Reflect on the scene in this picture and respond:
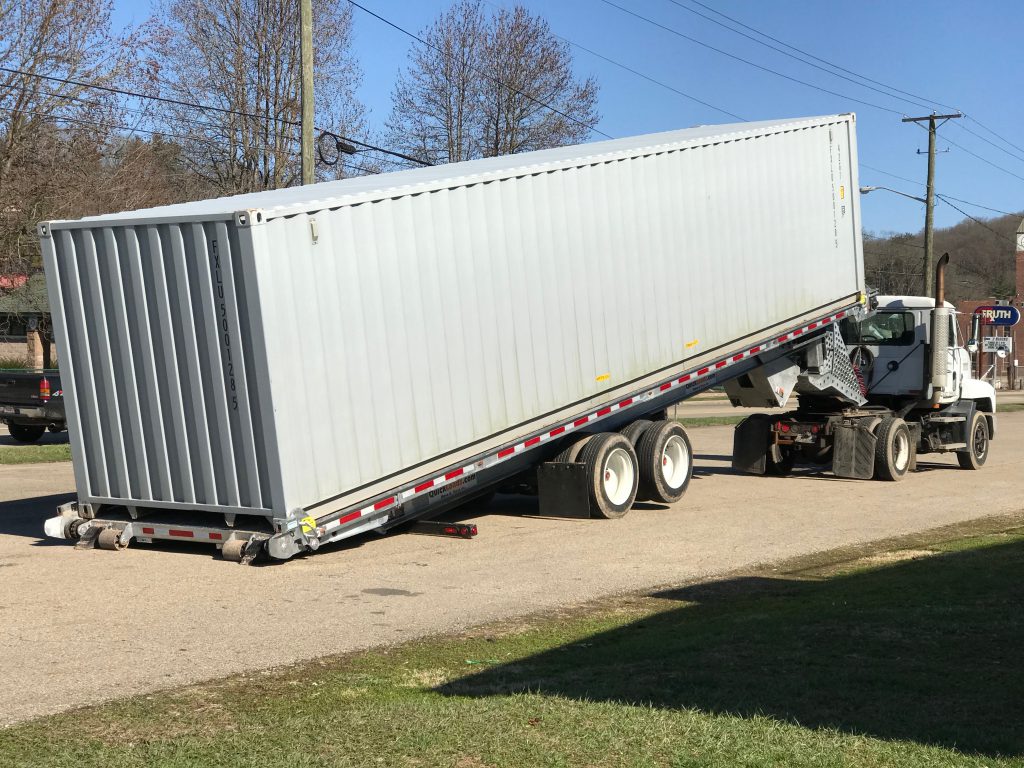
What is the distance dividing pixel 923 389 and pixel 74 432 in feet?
42.8

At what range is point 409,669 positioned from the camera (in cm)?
737

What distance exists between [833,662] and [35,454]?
16906mm

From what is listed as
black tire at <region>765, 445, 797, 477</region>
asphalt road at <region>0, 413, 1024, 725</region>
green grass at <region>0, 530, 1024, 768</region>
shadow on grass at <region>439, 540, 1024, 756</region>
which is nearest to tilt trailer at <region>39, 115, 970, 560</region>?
asphalt road at <region>0, 413, 1024, 725</region>

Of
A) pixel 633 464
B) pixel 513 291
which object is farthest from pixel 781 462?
pixel 513 291

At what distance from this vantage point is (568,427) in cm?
1335

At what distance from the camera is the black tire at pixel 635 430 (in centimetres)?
1469

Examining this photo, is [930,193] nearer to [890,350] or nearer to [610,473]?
Result: [890,350]

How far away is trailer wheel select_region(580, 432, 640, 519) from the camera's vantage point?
13758mm

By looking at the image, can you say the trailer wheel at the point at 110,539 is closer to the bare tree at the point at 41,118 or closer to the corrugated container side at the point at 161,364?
the corrugated container side at the point at 161,364

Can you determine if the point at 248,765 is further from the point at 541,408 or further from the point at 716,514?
the point at 716,514

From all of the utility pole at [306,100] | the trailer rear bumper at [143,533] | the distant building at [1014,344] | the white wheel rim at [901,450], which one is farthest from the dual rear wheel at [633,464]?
the distant building at [1014,344]

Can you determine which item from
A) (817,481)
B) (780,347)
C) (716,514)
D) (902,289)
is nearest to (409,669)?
(716,514)

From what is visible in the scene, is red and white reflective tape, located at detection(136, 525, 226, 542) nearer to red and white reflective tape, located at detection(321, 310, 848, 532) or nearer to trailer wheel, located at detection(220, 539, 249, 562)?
trailer wheel, located at detection(220, 539, 249, 562)

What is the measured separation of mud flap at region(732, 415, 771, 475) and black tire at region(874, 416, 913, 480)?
5.43ft
